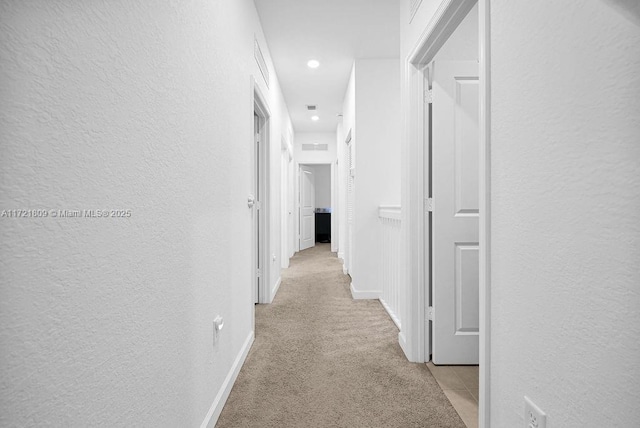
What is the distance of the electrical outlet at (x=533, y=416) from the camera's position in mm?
965

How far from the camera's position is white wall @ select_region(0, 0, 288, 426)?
1.88 feet

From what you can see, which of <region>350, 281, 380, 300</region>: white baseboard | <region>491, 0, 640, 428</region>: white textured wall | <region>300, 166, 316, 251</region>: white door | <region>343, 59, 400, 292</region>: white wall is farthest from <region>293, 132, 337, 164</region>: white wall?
<region>491, 0, 640, 428</region>: white textured wall

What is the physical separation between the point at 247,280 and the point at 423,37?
6.08ft

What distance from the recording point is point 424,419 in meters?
1.64

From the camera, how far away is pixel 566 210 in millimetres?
872

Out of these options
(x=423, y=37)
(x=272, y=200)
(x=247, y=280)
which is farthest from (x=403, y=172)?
(x=272, y=200)

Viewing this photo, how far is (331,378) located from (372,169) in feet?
7.89

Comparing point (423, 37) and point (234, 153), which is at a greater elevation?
point (423, 37)

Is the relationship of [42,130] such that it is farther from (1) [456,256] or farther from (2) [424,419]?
(1) [456,256]

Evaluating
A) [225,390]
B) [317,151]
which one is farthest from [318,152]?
[225,390]

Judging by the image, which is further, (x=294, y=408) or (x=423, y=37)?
(x=423, y=37)

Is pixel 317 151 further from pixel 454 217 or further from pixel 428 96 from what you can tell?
pixel 454 217

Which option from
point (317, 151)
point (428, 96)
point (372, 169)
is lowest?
point (372, 169)

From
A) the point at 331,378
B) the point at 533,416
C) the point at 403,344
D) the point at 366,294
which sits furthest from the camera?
the point at 366,294
